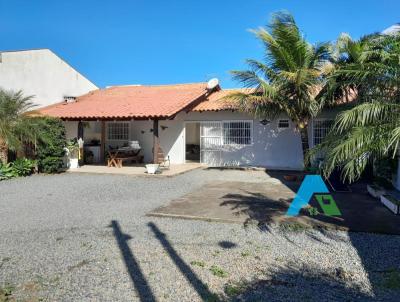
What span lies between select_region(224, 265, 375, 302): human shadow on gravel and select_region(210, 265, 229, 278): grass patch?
27 centimetres

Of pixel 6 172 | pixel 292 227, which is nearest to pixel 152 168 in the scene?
pixel 6 172

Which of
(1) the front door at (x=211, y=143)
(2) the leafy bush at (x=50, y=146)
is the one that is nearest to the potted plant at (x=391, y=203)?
(1) the front door at (x=211, y=143)

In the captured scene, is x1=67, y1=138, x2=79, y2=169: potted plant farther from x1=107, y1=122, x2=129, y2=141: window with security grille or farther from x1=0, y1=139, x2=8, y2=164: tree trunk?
x1=107, y1=122, x2=129, y2=141: window with security grille

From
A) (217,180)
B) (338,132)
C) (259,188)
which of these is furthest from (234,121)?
(338,132)

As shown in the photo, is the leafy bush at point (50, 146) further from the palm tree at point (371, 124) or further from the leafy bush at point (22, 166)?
the palm tree at point (371, 124)

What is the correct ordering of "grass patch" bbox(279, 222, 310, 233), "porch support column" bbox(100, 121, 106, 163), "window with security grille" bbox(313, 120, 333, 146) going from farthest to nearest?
"porch support column" bbox(100, 121, 106, 163) < "window with security grille" bbox(313, 120, 333, 146) < "grass patch" bbox(279, 222, 310, 233)

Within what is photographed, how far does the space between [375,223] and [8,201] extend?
29.2ft

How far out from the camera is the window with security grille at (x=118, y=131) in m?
20.7

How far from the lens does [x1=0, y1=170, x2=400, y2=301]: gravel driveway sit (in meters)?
4.18

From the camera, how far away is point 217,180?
13.4 metres

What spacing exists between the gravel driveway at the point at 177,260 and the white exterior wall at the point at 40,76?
13.8m

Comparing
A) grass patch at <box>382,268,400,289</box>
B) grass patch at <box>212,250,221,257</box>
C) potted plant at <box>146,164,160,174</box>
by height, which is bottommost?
grass patch at <box>212,250,221,257</box>

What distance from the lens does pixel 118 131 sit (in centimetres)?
2088

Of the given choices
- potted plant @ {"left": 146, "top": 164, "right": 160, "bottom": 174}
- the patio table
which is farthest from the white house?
the patio table
